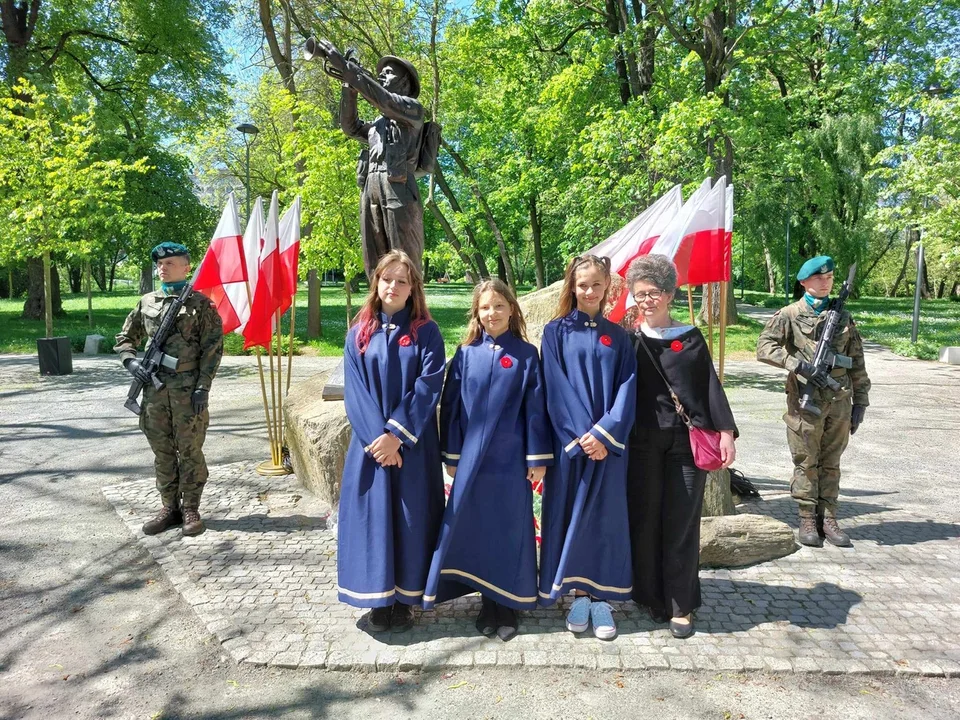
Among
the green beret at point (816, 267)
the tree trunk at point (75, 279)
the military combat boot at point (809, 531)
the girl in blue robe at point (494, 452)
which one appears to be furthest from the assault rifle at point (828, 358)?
the tree trunk at point (75, 279)

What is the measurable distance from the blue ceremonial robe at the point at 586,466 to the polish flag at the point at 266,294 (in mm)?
3612

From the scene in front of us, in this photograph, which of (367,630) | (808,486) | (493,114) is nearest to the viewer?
(367,630)

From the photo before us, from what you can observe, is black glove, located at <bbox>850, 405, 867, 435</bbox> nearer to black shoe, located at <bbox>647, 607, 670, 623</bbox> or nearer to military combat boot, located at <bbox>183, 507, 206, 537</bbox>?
black shoe, located at <bbox>647, 607, 670, 623</bbox>

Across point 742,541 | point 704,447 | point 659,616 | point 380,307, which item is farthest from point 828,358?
point 380,307

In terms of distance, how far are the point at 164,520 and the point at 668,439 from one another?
3.76 meters

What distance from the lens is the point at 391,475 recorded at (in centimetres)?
341

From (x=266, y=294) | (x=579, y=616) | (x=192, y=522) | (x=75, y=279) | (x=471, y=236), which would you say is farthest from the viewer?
(x=75, y=279)

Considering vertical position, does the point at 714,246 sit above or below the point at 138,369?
above

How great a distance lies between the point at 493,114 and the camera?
2005 cm

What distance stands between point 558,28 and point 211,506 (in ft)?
54.7

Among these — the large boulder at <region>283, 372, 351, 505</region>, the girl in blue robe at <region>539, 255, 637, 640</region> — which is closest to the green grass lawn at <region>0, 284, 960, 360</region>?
the large boulder at <region>283, 372, 351, 505</region>

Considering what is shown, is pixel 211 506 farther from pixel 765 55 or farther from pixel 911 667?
pixel 765 55

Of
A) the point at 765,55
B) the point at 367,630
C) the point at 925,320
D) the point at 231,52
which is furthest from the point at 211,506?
the point at 925,320

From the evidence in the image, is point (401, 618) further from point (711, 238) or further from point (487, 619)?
point (711, 238)
